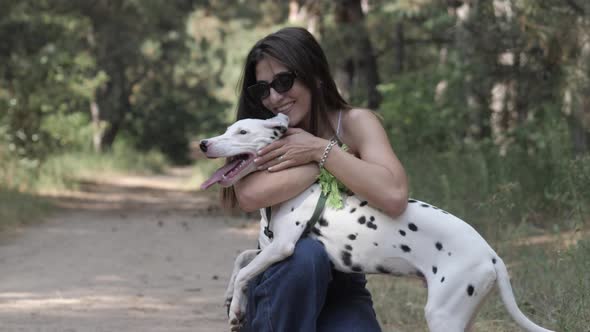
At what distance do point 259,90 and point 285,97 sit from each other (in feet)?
0.39

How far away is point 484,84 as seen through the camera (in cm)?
1080

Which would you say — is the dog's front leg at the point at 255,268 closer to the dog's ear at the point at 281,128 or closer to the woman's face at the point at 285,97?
the dog's ear at the point at 281,128

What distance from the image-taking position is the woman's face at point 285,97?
3.55m

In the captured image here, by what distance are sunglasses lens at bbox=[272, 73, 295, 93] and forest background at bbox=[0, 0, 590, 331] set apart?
1.64m

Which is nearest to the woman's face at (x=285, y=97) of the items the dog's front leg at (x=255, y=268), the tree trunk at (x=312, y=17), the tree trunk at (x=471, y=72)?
the dog's front leg at (x=255, y=268)

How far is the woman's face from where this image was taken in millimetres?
3551

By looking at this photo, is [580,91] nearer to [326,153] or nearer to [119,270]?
[119,270]

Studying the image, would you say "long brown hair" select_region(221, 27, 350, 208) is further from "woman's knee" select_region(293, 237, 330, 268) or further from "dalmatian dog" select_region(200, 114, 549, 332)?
"woman's knee" select_region(293, 237, 330, 268)

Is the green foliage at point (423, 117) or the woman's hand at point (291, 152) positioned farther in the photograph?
the green foliage at point (423, 117)

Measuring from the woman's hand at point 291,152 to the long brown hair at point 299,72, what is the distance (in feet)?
0.92

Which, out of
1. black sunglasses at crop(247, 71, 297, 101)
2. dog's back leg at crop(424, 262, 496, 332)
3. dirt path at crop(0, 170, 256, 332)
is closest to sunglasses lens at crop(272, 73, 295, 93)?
black sunglasses at crop(247, 71, 297, 101)

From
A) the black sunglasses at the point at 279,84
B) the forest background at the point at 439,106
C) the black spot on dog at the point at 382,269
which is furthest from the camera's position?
the forest background at the point at 439,106

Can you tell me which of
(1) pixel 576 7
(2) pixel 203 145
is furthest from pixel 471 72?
(2) pixel 203 145

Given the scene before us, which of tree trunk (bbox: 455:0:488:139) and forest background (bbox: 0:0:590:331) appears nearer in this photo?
forest background (bbox: 0:0:590:331)
